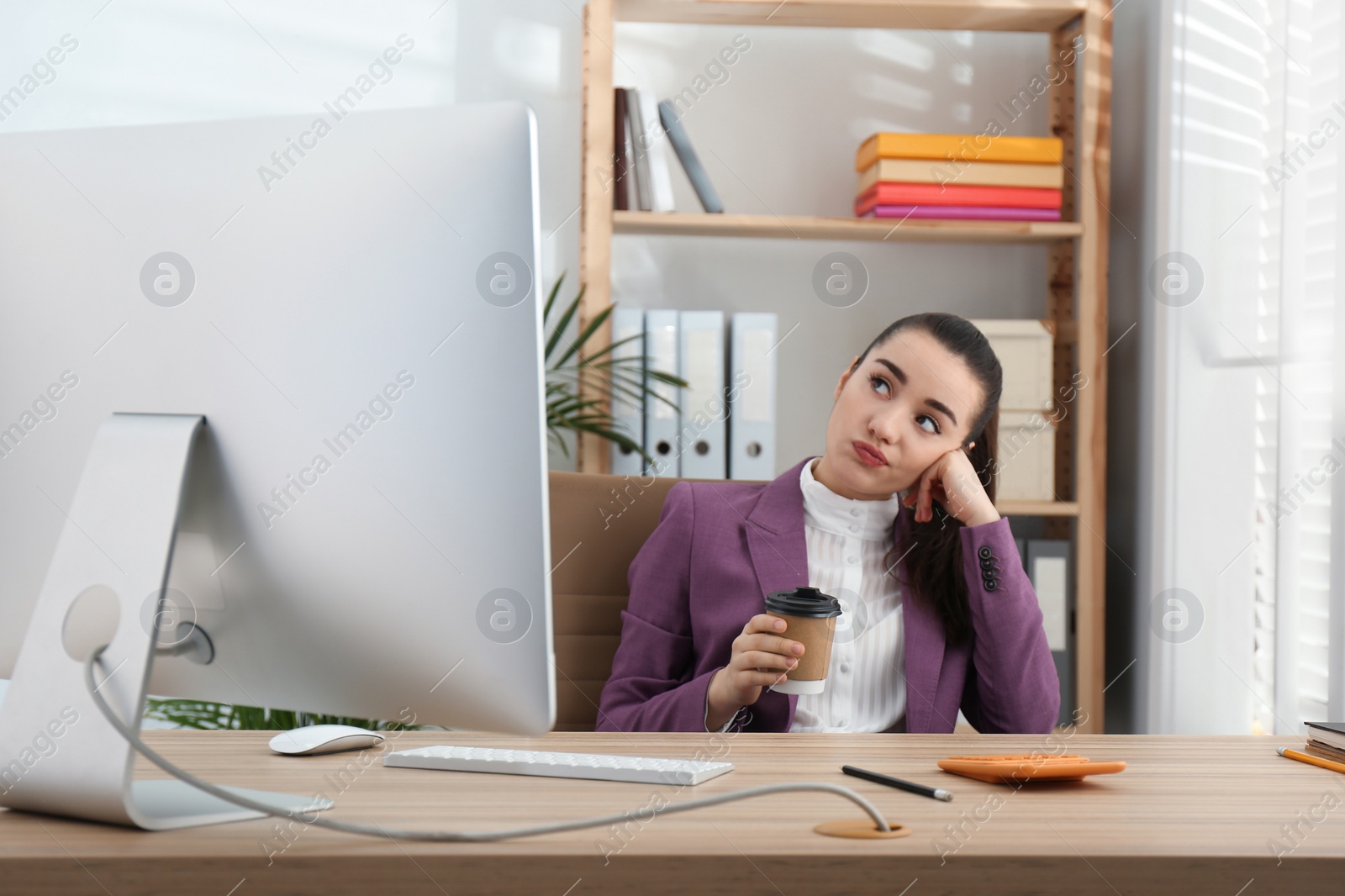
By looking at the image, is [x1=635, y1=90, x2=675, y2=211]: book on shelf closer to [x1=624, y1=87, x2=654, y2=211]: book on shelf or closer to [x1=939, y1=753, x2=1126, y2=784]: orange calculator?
[x1=624, y1=87, x2=654, y2=211]: book on shelf

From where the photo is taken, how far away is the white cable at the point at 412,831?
0.61m

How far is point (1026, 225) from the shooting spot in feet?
7.74

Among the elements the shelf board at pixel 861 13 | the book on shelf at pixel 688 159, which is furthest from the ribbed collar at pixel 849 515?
the shelf board at pixel 861 13

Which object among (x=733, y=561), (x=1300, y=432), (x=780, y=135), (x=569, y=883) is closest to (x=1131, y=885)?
(x=569, y=883)

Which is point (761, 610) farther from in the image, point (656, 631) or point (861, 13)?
point (861, 13)

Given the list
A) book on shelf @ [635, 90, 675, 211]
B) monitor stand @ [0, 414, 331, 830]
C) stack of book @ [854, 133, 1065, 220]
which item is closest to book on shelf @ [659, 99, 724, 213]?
book on shelf @ [635, 90, 675, 211]

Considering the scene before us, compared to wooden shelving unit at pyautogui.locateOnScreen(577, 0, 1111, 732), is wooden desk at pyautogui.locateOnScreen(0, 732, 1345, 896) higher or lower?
lower

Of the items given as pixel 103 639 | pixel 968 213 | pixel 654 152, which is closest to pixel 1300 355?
pixel 968 213

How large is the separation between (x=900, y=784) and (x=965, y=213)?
1811 millimetres

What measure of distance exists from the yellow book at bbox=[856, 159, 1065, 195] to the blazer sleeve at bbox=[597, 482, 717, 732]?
1.19 metres

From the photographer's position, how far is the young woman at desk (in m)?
1.31

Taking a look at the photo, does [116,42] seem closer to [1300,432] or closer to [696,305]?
[696,305]

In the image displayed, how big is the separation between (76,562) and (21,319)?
179mm

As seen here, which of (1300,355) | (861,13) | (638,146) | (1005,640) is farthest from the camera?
(861,13)
